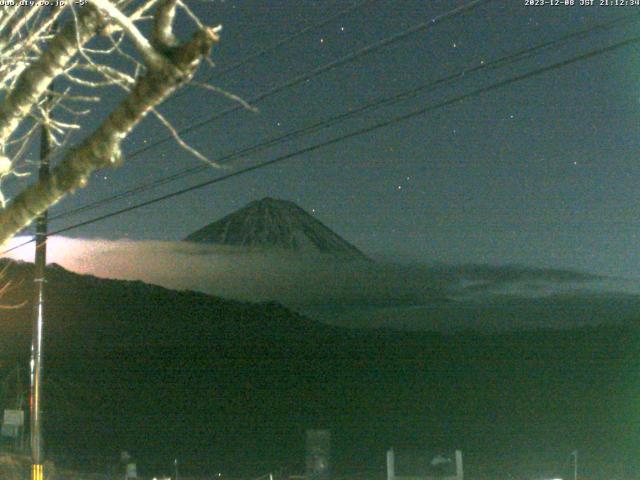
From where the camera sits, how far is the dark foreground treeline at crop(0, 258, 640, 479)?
57.7m

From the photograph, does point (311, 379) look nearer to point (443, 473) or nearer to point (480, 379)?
point (480, 379)

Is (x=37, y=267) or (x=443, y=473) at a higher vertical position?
(x=37, y=267)

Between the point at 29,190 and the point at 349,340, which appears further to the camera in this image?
the point at 349,340

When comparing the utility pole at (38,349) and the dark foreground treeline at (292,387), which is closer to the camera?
the utility pole at (38,349)

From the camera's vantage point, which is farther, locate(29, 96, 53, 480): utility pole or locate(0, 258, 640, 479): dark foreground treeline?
locate(0, 258, 640, 479): dark foreground treeline

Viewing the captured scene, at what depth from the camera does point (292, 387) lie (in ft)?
333

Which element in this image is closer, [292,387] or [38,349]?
[38,349]

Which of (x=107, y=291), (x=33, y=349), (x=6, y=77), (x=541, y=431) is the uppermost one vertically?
(x=107, y=291)

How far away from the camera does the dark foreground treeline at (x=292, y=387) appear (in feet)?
189

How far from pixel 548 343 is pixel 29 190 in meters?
117

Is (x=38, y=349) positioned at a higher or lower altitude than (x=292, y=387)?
higher

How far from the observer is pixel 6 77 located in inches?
289

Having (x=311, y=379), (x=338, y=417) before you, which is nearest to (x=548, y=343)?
(x=311, y=379)

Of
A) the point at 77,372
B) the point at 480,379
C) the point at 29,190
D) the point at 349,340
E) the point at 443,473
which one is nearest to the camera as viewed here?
the point at 29,190
